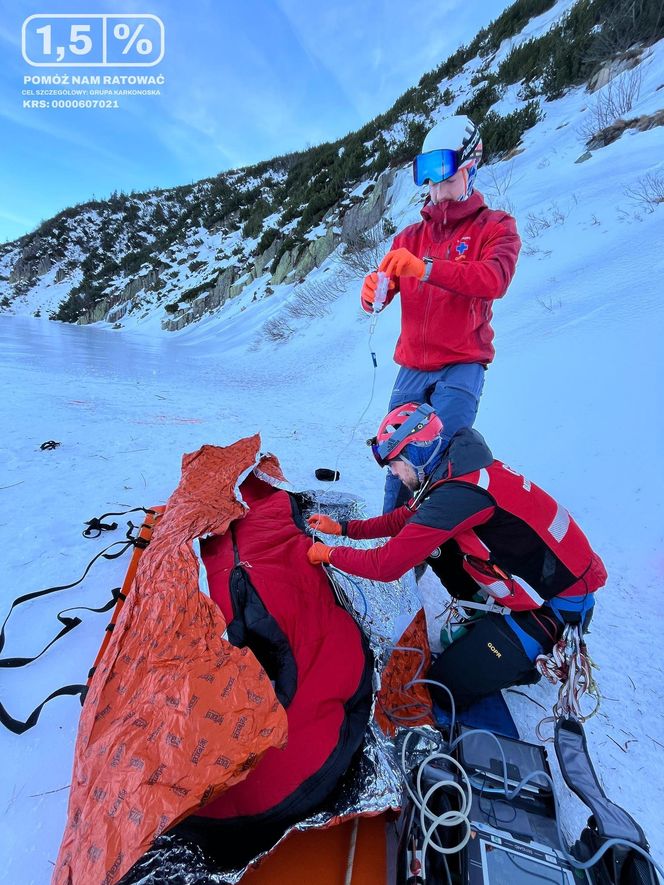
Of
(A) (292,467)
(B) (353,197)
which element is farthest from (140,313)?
(A) (292,467)

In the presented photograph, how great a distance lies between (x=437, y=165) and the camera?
1909mm

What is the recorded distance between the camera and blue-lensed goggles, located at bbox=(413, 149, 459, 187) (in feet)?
6.22

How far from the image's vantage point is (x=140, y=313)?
2169 centimetres

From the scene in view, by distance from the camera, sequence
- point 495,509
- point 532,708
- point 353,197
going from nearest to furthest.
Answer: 1. point 495,509
2. point 532,708
3. point 353,197

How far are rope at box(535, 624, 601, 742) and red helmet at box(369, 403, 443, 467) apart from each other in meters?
0.88

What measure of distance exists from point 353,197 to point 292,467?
13.2m

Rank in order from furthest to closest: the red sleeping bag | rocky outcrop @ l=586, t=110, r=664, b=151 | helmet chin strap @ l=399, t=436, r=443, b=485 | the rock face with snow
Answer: the rock face with snow < rocky outcrop @ l=586, t=110, r=664, b=151 < helmet chin strap @ l=399, t=436, r=443, b=485 < the red sleeping bag

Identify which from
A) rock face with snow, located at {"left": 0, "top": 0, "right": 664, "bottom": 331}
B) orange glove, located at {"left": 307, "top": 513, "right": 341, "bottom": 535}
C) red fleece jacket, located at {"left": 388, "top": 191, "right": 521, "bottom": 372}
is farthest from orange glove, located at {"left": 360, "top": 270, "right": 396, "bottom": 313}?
rock face with snow, located at {"left": 0, "top": 0, "right": 664, "bottom": 331}

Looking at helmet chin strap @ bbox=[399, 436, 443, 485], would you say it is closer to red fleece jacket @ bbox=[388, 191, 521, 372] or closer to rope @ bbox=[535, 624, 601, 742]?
red fleece jacket @ bbox=[388, 191, 521, 372]

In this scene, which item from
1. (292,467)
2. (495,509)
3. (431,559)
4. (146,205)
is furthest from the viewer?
(146,205)

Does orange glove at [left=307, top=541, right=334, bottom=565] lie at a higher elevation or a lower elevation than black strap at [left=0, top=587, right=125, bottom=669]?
higher

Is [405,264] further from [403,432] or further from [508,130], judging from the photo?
[508,130]

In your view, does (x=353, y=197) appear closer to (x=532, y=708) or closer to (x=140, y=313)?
(x=140, y=313)

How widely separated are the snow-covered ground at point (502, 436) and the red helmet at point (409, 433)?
39.7 inches
